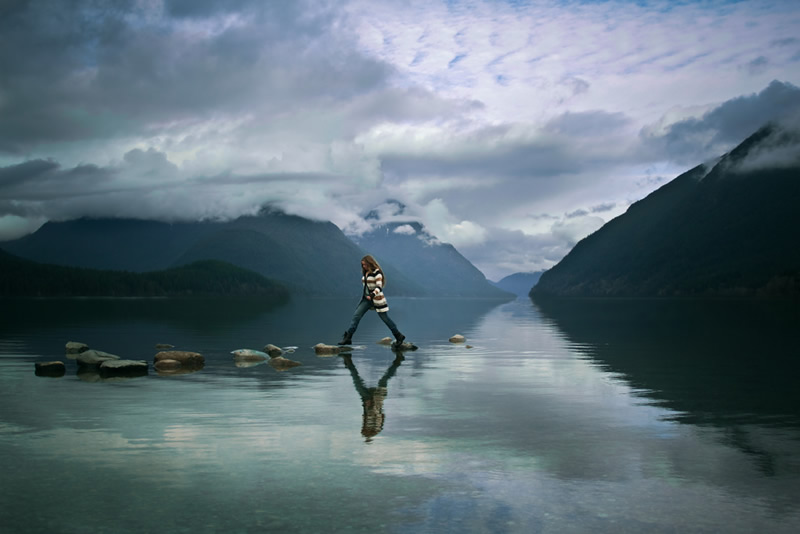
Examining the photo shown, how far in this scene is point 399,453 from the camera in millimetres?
10609

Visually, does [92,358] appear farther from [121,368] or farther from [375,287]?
[375,287]

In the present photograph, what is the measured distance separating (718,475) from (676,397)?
8311 mm

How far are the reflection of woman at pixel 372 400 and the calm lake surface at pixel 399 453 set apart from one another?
0.33 ft

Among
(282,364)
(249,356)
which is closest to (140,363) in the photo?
(282,364)

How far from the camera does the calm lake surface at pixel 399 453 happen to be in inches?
303

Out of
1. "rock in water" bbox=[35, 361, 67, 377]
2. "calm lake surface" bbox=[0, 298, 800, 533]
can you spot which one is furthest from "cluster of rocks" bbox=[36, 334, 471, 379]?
"calm lake surface" bbox=[0, 298, 800, 533]

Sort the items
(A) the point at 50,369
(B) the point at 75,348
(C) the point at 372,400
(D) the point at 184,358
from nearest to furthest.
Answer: (C) the point at 372,400
(A) the point at 50,369
(D) the point at 184,358
(B) the point at 75,348

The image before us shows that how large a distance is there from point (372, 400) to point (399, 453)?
18.9ft

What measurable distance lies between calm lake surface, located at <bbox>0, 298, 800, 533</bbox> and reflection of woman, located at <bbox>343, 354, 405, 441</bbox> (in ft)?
0.33

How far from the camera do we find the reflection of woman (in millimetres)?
12672

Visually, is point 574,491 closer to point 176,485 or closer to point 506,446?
point 506,446

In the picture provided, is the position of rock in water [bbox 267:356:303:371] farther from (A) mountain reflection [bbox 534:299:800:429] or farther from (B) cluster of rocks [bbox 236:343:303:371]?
(A) mountain reflection [bbox 534:299:800:429]

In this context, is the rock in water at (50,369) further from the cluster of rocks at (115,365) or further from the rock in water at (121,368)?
the rock in water at (121,368)

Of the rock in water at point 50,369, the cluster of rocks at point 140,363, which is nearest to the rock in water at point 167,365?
the cluster of rocks at point 140,363
